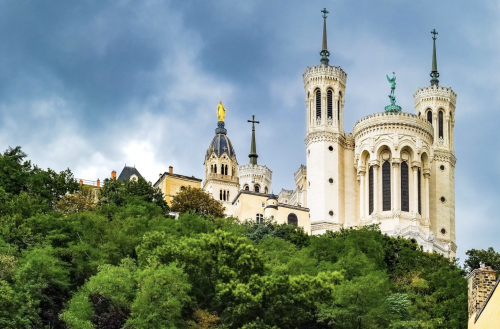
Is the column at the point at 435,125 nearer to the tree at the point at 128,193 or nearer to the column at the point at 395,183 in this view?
the column at the point at 395,183

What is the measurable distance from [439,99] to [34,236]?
50316mm

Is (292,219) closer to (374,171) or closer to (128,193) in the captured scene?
(374,171)

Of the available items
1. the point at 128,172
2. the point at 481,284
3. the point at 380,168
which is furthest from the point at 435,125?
the point at 481,284

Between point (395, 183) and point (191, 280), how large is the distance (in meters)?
37.8

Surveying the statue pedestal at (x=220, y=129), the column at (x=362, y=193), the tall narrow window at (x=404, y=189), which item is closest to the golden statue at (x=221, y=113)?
the statue pedestal at (x=220, y=129)

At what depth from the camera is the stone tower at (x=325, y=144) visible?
263 feet

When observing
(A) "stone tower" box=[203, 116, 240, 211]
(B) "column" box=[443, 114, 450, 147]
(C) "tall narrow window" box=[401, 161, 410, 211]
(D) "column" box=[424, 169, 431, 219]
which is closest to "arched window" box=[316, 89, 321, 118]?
(C) "tall narrow window" box=[401, 161, 410, 211]

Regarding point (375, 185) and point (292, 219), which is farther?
point (375, 185)

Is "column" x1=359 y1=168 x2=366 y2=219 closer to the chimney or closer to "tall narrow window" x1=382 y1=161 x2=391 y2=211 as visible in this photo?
"tall narrow window" x1=382 y1=161 x2=391 y2=211

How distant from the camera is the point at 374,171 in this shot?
78438mm

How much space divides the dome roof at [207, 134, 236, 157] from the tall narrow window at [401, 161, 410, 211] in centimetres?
2773

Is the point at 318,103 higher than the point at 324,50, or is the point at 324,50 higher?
the point at 324,50

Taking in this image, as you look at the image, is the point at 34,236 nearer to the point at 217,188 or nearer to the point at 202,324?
the point at 202,324

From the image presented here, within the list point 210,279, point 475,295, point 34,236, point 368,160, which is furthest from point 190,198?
point 475,295
